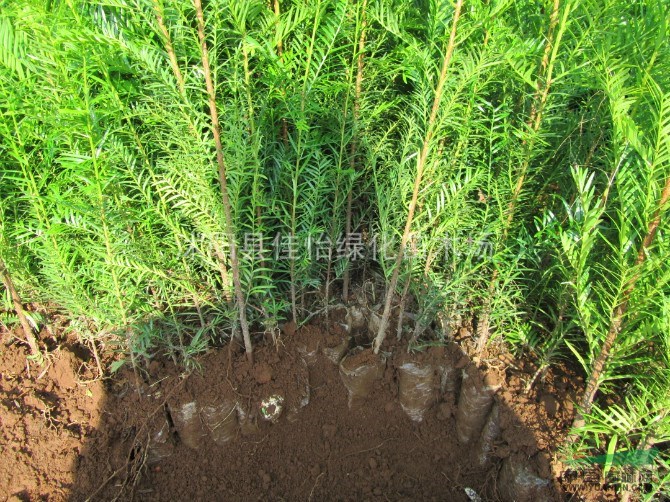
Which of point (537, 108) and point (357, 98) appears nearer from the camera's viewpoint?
point (537, 108)

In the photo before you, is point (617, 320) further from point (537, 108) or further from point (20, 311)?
point (20, 311)

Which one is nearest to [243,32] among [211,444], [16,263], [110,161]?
[110,161]

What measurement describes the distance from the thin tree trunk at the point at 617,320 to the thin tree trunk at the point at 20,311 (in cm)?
259

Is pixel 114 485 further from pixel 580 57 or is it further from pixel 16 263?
pixel 580 57

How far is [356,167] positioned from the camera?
2375 mm

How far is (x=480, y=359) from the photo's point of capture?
2.36 meters

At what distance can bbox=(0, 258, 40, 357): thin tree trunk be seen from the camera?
231cm

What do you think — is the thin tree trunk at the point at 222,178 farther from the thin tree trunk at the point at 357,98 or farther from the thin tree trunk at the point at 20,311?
the thin tree trunk at the point at 20,311

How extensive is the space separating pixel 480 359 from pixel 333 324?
0.75 m

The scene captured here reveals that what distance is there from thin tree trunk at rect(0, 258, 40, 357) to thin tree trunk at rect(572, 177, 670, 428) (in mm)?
2592

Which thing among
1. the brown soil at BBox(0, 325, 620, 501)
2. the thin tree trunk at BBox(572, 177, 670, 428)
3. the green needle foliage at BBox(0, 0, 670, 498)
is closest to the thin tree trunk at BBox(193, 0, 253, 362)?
the green needle foliage at BBox(0, 0, 670, 498)

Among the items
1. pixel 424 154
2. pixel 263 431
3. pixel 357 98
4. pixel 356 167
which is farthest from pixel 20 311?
pixel 424 154

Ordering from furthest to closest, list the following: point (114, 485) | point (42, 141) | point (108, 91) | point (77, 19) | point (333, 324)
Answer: point (333, 324) → point (114, 485) → point (42, 141) → point (108, 91) → point (77, 19)

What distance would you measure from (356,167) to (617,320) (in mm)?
1286
